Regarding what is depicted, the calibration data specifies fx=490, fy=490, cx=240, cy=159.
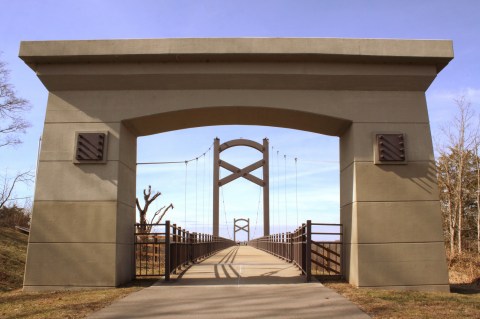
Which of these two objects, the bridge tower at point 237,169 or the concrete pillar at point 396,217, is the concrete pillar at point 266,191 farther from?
the concrete pillar at point 396,217

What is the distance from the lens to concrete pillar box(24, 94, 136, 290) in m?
7.80

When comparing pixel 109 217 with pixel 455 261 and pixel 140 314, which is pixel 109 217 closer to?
pixel 140 314

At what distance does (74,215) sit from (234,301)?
320 cm

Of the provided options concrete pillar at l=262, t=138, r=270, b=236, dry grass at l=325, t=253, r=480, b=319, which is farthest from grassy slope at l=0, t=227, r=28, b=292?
concrete pillar at l=262, t=138, r=270, b=236

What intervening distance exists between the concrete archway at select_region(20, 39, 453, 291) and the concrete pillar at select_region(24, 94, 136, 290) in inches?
0.6

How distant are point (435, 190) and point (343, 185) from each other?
161 cm

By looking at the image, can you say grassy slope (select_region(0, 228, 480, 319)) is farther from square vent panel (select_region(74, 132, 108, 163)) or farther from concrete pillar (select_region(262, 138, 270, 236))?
concrete pillar (select_region(262, 138, 270, 236))

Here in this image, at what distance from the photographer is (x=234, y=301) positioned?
637 cm

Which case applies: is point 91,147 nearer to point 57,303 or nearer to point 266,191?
point 57,303

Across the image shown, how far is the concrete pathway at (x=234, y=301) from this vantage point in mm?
5570

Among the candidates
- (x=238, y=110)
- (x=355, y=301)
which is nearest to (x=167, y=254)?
(x=238, y=110)

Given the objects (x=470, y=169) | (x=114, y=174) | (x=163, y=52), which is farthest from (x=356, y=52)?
(x=470, y=169)

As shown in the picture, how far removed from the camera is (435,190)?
26.6 feet

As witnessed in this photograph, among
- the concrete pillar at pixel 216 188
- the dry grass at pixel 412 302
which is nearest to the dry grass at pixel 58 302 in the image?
the dry grass at pixel 412 302
